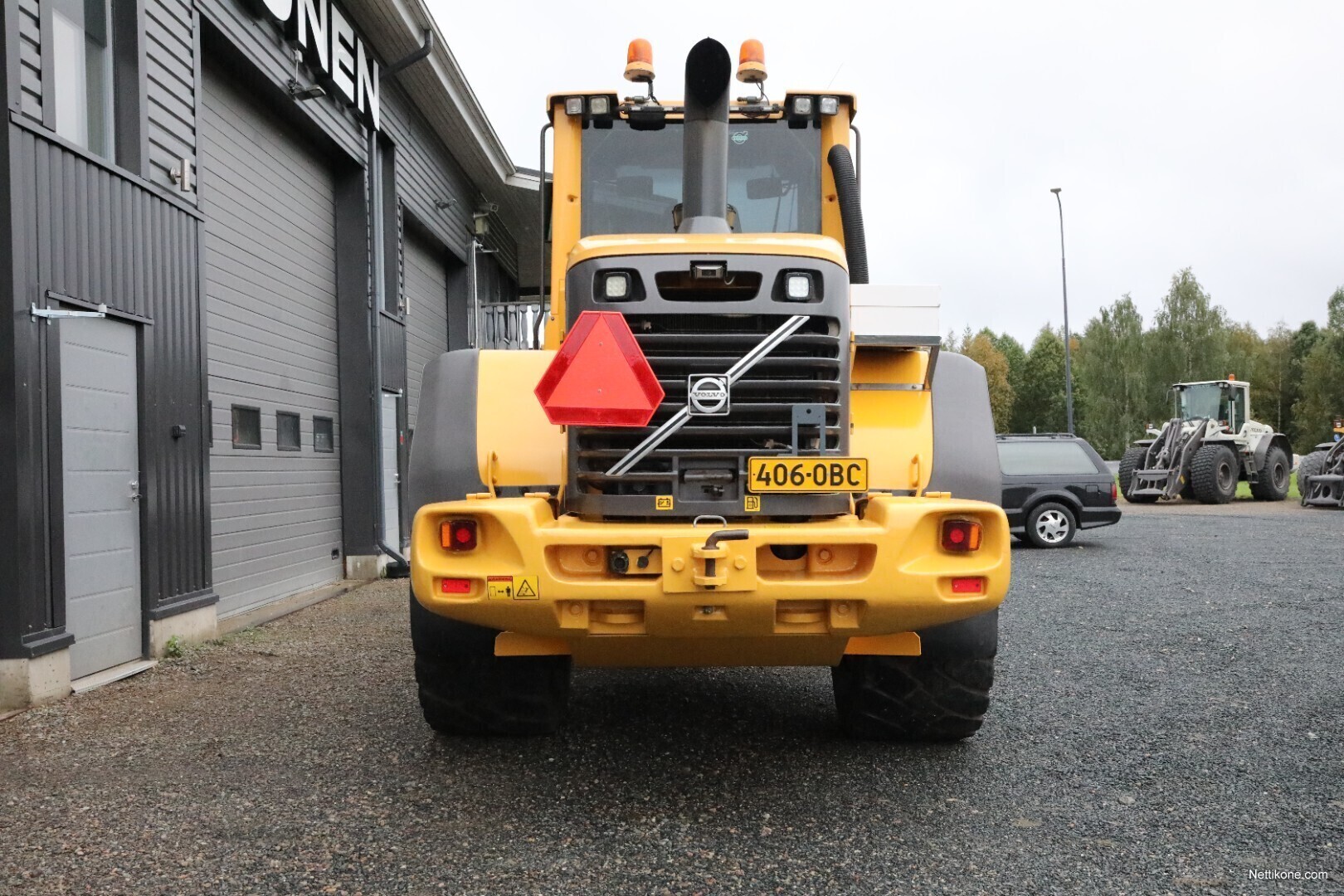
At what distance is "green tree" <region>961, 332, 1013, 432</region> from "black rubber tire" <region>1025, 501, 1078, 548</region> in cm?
6070

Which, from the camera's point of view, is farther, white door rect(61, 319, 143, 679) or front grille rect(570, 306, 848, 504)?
white door rect(61, 319, 143, 679)

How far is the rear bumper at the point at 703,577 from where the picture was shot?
3.40 meters

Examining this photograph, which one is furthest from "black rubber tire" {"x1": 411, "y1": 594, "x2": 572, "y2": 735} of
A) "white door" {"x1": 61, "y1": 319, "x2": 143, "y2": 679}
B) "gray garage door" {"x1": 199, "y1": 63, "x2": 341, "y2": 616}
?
"gray garage door" {"x1": 199, "y1": 63, "x2": 341, "y2": 616}

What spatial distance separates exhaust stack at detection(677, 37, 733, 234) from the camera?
400 centimetres

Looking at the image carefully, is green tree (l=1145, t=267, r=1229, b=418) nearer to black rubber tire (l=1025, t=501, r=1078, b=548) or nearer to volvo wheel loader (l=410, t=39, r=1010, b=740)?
black rubber tire (l=1025, t=501, r=1078, b=548)

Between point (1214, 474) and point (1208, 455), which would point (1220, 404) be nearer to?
point (1208, 455)

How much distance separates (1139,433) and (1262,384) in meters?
18.4

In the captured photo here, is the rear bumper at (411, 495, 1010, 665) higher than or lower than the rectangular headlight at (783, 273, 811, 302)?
lower

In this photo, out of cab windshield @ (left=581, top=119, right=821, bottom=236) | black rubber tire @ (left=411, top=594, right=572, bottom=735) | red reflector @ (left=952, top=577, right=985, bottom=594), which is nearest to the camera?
red reflector @ (left=952, top=577, right=985, bottom=594)

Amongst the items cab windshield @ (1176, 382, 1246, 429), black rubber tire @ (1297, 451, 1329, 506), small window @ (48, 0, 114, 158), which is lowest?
black rubber tire @ (1297, 451, 1329, 506)

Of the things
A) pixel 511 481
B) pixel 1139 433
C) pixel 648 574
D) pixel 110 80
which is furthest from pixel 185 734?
pixel 1139 433

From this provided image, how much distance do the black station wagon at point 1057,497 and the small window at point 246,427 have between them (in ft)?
29.2

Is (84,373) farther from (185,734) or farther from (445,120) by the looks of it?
(445,120)

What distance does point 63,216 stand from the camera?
5.84 m
